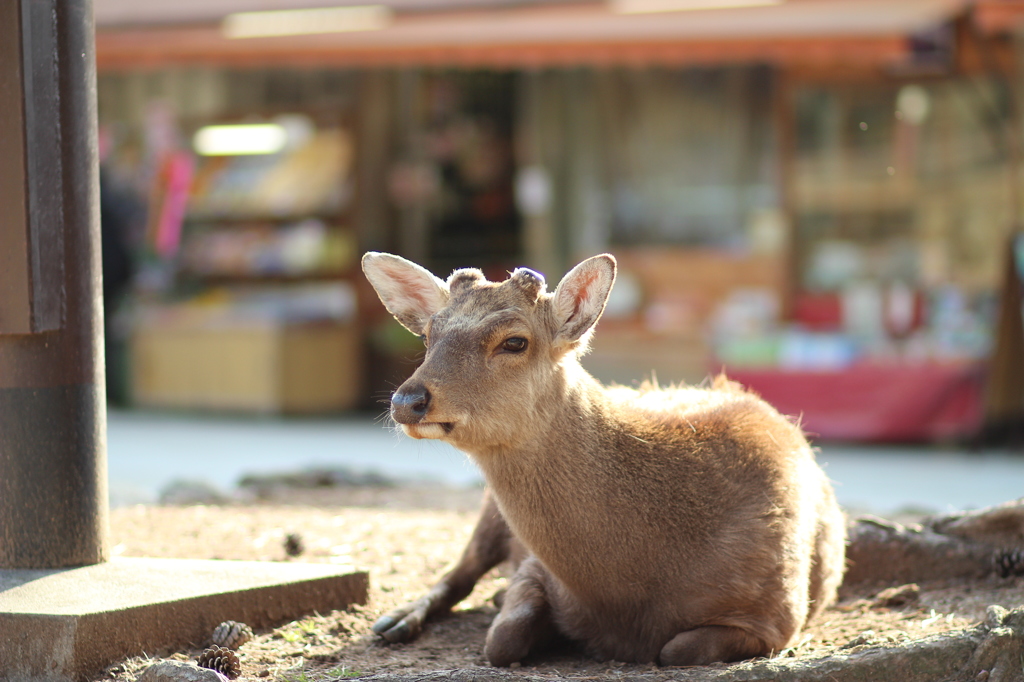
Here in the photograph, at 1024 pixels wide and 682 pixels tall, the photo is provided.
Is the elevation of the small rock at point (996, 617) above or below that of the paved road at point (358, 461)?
above

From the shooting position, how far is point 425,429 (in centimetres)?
345

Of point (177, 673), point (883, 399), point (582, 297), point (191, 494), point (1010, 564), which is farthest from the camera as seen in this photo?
point (883, 399)

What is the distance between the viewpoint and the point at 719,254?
12.2 metres

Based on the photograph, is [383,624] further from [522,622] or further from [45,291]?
[45,291]

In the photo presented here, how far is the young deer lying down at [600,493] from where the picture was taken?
143 inches

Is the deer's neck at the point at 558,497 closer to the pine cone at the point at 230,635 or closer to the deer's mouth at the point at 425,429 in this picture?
the deer's mouth at the point at 425,429

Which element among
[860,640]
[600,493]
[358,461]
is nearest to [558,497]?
[600,493]

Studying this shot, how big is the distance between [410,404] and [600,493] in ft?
2.54

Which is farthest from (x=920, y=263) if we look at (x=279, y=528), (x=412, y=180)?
(x=279, y=528)

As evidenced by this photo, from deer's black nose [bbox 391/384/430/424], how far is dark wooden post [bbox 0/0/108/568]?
4.44 ft

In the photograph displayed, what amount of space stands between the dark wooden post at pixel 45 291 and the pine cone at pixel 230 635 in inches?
24.9

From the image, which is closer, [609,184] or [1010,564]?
[1010,564]

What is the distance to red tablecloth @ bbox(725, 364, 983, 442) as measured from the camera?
995cm

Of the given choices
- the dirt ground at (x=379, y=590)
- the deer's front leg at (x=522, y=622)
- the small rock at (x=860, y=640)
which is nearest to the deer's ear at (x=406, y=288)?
the deer's front leg at (x=522, y=622)
